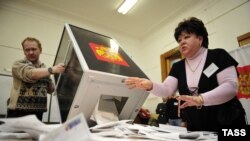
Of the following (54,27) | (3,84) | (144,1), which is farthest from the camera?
(54,27)

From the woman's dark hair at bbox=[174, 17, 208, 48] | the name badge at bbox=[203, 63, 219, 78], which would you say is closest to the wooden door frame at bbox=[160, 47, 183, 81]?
the woman's dark hair at bbox=[174, 17, 208, 48]

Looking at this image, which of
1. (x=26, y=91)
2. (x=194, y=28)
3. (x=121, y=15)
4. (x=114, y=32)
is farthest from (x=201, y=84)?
(x=114, y=32)

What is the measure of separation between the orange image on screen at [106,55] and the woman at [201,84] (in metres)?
0.14

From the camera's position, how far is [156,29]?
4.19m

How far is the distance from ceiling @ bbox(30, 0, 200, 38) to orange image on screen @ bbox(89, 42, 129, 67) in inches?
105

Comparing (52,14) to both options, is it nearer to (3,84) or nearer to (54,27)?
(54,27)

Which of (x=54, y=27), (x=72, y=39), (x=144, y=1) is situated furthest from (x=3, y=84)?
(x=144, y=1)

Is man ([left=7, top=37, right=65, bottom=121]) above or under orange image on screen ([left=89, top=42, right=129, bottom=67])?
under

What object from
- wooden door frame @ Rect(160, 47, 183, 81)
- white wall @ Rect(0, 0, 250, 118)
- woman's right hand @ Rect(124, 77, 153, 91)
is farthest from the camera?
wooden door frame @ Rect(160, 47, 183, 81)

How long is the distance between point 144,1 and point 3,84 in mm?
2597

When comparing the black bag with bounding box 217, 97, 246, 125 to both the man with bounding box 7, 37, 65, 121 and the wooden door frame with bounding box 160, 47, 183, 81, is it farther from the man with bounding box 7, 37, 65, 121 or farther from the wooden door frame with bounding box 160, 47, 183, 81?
the wooden door frame with bounding box 160, 47, 183, 81

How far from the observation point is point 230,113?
89 centimetres

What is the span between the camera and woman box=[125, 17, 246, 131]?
86 cm

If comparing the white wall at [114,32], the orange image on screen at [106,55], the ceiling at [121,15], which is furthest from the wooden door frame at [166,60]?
the orange image on screen at [106,55]
